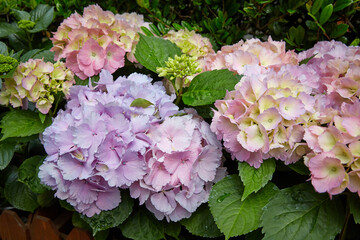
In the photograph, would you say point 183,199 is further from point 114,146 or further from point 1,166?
point 1,166

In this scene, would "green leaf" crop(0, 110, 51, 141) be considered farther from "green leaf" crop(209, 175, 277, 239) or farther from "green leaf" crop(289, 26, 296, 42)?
"green leaf" crop(289, 26, 296, 42)

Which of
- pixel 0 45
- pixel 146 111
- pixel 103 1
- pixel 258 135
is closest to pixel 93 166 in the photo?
pixel 146 111

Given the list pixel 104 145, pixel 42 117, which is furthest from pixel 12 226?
pixel 104 145

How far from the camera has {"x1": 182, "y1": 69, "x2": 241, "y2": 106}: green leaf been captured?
1070 millimetres

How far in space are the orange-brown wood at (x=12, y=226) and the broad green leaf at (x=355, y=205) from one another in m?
1.16

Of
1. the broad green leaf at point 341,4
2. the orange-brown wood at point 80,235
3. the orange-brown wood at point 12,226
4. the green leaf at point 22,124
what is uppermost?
the broad green leaf at point 341,4

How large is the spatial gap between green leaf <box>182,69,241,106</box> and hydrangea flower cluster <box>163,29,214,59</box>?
20 centimetres

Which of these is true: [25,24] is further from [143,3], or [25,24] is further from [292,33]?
[292,33]

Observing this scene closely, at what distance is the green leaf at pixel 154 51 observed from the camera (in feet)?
3.94

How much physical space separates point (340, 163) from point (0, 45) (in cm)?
127

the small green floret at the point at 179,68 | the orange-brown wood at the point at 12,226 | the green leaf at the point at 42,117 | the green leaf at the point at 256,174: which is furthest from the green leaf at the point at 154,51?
the orange-brown wood at the point at 12,226

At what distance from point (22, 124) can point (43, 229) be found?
1.32 feet

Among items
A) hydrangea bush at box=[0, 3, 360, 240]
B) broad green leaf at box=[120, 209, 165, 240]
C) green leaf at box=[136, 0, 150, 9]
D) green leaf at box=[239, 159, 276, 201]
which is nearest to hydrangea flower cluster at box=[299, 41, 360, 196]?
hydrangea bush at box=[0, 3, 360, 240]

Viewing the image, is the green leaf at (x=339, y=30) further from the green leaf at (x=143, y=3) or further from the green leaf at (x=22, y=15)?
the green leaf at (x=22, y=15)
